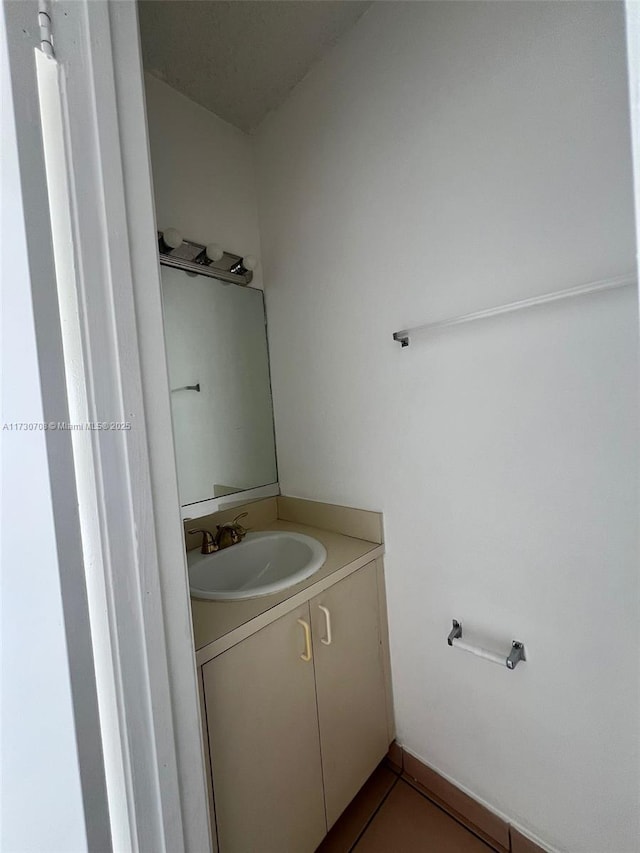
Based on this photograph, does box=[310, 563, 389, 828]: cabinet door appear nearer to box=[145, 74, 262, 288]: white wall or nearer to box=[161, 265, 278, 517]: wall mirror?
box=[161, 265, 278, 517]: wall mirror

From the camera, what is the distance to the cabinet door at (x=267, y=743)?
0.85m

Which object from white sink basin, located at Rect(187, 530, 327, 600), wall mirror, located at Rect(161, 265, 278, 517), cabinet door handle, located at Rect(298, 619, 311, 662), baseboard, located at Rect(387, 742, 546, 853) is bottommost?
baseboard, located at Rect(387, 742, 546, 853)

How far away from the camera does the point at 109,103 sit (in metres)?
0.56

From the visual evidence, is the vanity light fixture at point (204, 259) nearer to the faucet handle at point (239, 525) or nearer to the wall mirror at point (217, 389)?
the wall mirror at point (217, 389)

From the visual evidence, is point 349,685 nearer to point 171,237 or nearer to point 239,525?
point 239,525

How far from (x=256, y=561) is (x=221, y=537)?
169mm

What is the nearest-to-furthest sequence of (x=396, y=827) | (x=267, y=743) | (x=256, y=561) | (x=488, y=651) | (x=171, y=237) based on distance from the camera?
(x=267, y=743) → (x=488, y=651) → (x=396, y=827) → (x=171, y=237) → (x=256, y=561)

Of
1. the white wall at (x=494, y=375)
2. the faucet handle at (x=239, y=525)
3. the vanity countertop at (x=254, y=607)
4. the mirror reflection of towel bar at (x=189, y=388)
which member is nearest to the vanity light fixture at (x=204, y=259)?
the white wall at (x=494, y=375)

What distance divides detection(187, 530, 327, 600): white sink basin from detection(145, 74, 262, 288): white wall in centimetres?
115

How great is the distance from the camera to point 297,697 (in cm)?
102

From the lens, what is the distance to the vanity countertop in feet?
2.78

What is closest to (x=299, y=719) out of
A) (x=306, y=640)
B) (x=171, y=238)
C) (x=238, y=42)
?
(x=306, y=640)

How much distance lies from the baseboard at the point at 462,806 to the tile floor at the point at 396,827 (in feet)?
0.07

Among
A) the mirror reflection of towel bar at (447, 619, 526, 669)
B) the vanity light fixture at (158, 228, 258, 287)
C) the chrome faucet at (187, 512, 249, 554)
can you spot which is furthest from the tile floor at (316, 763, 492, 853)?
the vanity light fixture at (158, 228, 258, 287)
